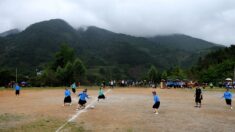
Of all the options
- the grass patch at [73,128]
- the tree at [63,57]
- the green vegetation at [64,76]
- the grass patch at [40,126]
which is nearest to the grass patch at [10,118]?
the grass patch at [40,126]

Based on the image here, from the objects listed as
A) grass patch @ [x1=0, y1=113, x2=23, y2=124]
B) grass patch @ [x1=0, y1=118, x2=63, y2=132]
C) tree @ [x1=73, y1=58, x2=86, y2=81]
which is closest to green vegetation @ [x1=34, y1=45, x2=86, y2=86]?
tree @ [x1=73, y1=58, x2=86, y2=81]

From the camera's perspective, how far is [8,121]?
16891mm

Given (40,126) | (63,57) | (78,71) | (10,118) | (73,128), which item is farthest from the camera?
(63,57)

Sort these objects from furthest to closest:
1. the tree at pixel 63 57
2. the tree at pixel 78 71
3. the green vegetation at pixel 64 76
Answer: the tree at pixel 63 57, the tree at pixel 78 71, the green vegetation at pixel 64 76

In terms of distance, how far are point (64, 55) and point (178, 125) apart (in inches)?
3291

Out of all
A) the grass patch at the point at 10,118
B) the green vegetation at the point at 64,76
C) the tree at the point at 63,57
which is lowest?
the grass patch at the point at 10,118

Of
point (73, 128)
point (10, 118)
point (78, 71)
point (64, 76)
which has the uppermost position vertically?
point (78, 71)

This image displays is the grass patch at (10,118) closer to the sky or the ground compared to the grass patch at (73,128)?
closer to the sky

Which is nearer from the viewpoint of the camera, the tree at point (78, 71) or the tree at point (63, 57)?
the tree at point (78, 71)

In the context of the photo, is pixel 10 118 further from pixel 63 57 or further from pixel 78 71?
pixel 63 57

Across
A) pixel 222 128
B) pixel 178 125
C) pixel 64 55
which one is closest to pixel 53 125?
pixel 178 125

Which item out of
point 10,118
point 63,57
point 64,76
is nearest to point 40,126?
point 10,118

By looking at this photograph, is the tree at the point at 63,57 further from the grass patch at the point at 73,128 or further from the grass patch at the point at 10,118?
the grass patch at the point at 73,128

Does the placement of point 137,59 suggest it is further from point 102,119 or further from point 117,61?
point 102,119
